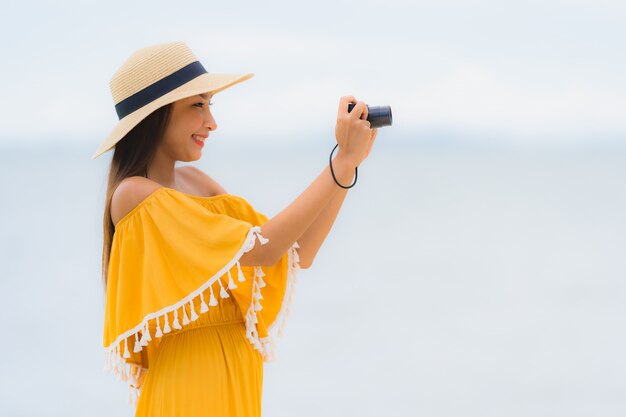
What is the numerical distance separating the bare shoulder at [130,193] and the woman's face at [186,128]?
0.25 ft

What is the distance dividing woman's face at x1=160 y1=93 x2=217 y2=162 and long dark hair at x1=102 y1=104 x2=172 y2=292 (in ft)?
0.04

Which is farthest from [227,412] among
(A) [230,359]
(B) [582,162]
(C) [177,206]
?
(B) [582,162]

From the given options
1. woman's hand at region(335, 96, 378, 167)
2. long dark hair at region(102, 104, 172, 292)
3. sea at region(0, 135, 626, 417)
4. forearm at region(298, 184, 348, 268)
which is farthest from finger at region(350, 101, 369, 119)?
sea at region(0, 135, 626, 417)

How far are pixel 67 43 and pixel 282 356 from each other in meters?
5.30

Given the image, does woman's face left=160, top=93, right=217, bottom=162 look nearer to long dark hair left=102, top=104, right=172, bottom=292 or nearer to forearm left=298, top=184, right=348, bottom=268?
long dark hair left=102, top=104, right=172, bottom=292

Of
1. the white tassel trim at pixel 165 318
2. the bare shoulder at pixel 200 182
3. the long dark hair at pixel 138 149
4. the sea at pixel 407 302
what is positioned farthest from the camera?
the sea at pixel 407 302

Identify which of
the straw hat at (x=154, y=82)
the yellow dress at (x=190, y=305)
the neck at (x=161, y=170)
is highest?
the straw hat at (x=154, y=82)

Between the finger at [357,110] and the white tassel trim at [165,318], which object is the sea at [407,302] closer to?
the white tassel trim at [165,318]

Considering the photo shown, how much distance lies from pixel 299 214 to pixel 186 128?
0.24 m

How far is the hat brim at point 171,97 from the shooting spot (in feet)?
4.93

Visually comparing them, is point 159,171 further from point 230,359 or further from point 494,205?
point 494,205

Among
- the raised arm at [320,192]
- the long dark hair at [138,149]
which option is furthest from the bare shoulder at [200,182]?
the raised arm at [320,192]

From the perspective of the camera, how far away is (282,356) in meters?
3.46

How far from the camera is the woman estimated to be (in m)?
1.45
